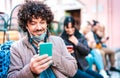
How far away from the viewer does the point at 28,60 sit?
2014 millimetres

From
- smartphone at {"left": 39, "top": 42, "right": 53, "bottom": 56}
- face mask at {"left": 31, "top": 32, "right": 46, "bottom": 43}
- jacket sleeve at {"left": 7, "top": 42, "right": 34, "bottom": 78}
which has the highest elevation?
face mask at {"left": 31, "top": 32, "right": 46, "bottom": 43}

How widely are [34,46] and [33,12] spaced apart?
0.22m

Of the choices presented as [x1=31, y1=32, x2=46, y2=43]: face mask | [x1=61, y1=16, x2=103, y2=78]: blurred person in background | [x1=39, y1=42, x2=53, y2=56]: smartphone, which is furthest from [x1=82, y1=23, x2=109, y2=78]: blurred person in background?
[x1=39, y1=42, x2=53, y2=56]: smartphone

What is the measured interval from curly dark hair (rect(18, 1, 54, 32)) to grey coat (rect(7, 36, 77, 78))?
0.13 meters

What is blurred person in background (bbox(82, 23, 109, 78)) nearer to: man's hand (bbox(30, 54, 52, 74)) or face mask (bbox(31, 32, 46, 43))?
face mask (bbox(31, 32, 46, 43))

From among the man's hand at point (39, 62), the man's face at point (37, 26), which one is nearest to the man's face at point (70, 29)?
the man's face at point (37, 26)

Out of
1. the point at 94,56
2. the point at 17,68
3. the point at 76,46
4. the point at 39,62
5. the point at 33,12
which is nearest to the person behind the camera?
the point at 39,62

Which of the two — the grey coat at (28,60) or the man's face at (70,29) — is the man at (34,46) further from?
the man's face at (70,29)

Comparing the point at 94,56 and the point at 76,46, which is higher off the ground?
the point at 76,46

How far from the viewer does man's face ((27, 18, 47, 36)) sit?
203 cm

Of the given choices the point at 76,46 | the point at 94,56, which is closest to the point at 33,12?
the point at 76,46

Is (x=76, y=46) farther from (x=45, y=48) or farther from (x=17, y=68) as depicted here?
(x=45, y=48)

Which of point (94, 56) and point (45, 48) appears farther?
point (94, 56)

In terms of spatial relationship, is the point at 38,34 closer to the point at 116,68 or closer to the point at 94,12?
the point at 116,68
